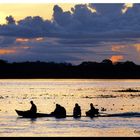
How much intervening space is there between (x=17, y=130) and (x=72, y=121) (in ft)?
20.3

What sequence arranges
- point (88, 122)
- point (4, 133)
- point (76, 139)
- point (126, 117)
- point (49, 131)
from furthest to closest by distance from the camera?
point (126, 117)
point (88, 122)
point (49, 131)
point (4, 133)
point (76, 139)

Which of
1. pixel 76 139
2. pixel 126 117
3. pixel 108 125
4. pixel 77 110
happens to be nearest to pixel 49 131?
pixel 108 125

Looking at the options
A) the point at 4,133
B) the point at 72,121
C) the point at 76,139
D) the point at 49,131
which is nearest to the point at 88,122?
the point at 72,121

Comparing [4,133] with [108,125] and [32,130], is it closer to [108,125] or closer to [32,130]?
[32,130]

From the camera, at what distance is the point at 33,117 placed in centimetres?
3275

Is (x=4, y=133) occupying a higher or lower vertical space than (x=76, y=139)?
lower

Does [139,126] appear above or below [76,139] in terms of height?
below

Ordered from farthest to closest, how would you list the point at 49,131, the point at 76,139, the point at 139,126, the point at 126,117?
the point at 126,117
the point at 139,126
the point at 49,131
the point at 76,139

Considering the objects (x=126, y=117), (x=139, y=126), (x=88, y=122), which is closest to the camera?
(x=139, y=126)

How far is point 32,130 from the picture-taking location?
2709cm

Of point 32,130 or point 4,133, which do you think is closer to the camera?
point 4,133

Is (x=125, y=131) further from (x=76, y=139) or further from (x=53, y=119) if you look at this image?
(x=76, y=139)

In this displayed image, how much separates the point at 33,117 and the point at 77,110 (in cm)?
305

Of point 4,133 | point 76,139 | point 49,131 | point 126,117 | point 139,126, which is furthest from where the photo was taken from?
point 126,117
